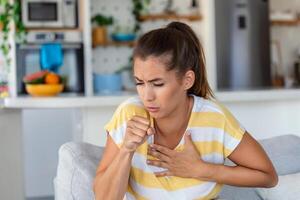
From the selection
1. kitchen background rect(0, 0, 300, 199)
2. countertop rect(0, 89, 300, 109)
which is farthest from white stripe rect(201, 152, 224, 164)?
kitchen background rect(0, 0, 300, 199)

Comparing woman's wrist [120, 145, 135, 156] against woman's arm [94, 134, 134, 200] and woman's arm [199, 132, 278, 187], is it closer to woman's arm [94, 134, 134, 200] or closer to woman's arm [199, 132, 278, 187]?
woman's arm [94, 134, 134, 200]

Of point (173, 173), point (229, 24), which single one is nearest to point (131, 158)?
point (173, 173)

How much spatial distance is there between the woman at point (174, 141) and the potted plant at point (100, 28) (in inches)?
141

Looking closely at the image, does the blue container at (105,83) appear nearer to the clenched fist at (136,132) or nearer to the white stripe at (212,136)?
the white stripe at (212,136)

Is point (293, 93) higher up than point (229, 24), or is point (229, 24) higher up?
point (229, 24)

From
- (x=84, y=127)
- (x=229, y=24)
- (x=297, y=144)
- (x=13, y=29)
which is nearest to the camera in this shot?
(x=297, y=144)

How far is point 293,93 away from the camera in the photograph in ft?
12.6

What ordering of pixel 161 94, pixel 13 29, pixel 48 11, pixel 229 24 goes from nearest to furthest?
pixel 161 94, pixel 13 29, pixel 48 11, pixel 229 24

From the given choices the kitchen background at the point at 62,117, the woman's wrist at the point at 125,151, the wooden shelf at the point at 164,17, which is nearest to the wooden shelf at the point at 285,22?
the kitchen background at the point at 62,117

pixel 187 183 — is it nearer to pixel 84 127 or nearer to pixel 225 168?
pixel 225 168

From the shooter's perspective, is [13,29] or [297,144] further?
[13,29]

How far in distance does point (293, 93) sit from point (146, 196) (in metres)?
2.64

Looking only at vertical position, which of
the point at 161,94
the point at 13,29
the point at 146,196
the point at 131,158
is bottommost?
the point at 146,196

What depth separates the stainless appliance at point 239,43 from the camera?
205 inches
